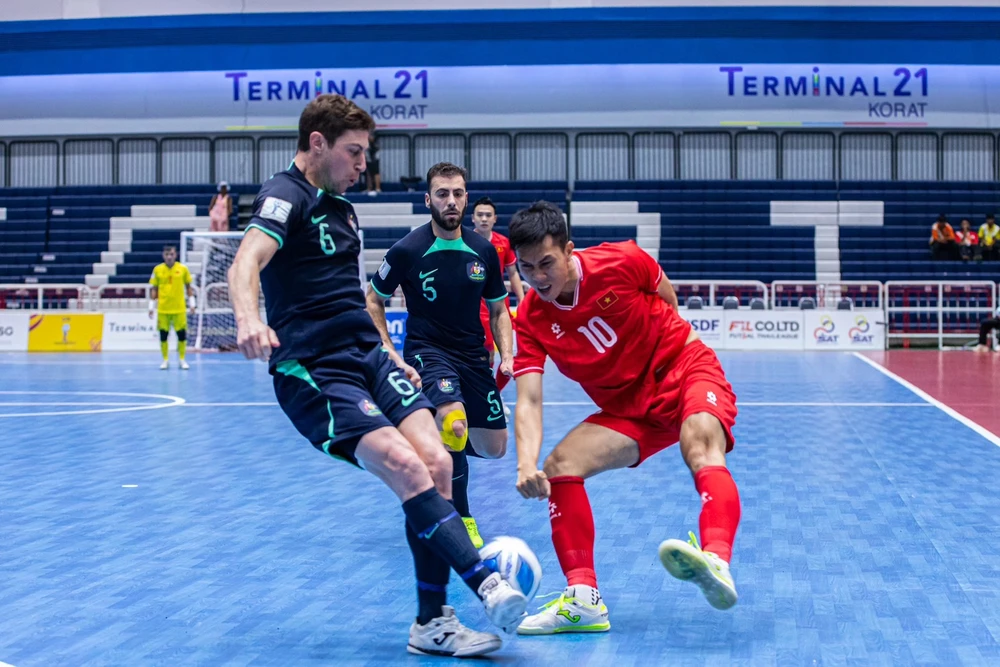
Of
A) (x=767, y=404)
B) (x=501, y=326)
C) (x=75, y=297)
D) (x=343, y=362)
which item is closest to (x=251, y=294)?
(x=343, y=362)

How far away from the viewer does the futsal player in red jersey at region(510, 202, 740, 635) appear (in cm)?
435

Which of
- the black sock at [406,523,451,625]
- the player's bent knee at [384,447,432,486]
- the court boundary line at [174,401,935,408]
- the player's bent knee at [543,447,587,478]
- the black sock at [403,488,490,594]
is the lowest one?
the black sock at [406,523,451,625]

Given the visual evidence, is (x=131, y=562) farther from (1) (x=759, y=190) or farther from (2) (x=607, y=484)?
(1) (x=759, y=190)

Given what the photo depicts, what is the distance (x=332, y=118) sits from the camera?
13.6ft

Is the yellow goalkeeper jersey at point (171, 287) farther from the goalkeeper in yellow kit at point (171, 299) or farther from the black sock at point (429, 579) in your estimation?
the black sock at point (429, 579)

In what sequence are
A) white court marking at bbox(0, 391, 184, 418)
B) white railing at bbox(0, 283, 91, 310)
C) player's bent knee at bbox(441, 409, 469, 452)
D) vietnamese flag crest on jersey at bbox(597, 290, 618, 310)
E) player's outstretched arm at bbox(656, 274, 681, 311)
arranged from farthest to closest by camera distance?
white railing at bbox(0, 283, 91, 310) < white court marking at bbox(0, 391, 184, 418) < player's bent knee at bbox(441, 409, 469, 452) < player's outstretched arm at bbox(656, 274, 681, 311) < vietnamese flag crest on jersey at bbox(597, 290, 618, 310)

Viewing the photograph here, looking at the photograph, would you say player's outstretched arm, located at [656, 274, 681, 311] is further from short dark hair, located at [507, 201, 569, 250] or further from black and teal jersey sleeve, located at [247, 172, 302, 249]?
black and teal jersey sleeve, located at [247, 172, 302, 249]

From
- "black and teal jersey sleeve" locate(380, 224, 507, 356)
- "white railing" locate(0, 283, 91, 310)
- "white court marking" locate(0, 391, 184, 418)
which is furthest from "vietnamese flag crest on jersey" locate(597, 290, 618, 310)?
"white railing" locate(0, 283, 91, 310)

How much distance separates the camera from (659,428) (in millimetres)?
4797

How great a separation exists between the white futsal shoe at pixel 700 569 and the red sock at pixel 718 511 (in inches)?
7.5

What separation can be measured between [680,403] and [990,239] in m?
23.2

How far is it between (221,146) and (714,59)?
1306 cm

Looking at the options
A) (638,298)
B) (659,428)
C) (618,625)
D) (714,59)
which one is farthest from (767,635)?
(714,59)

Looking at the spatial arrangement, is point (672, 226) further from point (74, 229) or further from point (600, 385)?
point (600, 385)
